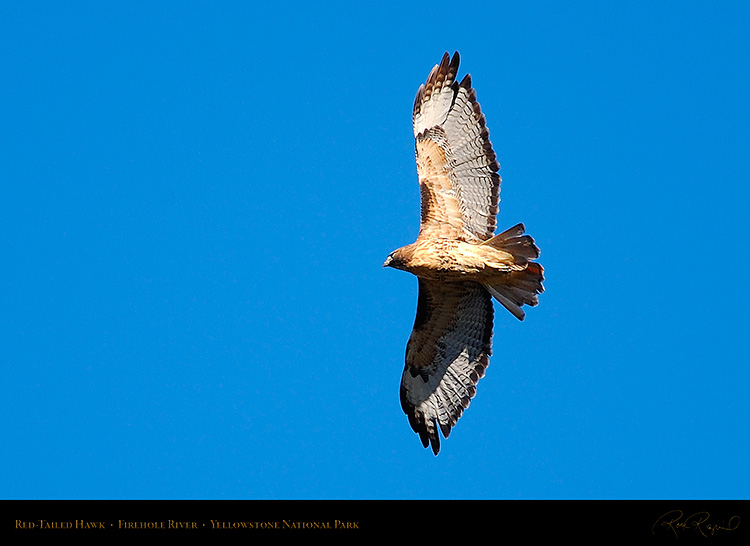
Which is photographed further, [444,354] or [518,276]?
[444,354]

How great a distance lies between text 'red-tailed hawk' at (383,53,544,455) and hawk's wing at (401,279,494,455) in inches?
0.4

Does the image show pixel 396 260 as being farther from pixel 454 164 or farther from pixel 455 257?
pixel 454 164

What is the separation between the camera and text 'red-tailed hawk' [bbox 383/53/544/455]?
493 inches

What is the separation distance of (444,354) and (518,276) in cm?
157

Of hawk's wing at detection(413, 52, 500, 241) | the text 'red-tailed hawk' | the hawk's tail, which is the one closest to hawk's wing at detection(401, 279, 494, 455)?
the text 'red-tailed hawk'

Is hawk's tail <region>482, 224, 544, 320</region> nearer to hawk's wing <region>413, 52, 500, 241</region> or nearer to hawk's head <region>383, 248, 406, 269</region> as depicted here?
hawk's wing <region>413, 52, 500, 241</region>

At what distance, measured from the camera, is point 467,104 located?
42.2 feet

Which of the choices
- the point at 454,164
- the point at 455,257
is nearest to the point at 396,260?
the point at 455,257

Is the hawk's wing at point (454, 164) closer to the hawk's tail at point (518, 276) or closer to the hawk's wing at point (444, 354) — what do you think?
the hawk's tail at point (518, 276)

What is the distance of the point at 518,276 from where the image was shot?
41.0 feet

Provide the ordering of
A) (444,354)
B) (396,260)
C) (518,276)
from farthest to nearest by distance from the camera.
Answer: (444,354), (396,260), (518,276)
